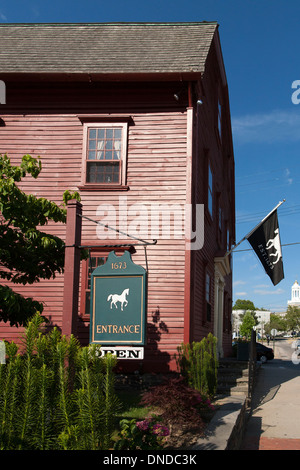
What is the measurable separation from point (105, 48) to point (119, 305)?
30.9ft

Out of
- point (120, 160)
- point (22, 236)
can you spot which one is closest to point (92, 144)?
point (120, 160)

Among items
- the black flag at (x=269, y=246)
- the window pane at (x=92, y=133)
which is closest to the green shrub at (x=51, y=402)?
the window pane at (x=92, y=133)

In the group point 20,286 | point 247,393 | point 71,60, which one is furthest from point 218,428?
point 71,60

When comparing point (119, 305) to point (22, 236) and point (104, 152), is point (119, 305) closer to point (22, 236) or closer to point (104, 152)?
point (22, 236)

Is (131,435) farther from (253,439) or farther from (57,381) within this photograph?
(253,439)

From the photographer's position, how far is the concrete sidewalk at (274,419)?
805cm

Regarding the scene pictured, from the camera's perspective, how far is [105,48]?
43.1ft

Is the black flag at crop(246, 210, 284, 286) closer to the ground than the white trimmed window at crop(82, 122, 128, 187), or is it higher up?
closer to the ground

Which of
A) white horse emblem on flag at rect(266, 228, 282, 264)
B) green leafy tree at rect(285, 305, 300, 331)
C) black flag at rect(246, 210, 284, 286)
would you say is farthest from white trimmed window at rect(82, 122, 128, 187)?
green leafy tree at rect(285, 305, 300, 331)

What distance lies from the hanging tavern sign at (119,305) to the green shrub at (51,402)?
1285 millimetres

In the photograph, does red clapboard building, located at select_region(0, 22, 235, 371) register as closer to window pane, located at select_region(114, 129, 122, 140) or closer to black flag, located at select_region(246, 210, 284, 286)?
window pane, located at select_region(114, 129, 122, 140)

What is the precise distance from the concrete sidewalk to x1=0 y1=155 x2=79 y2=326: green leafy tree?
14.4 ft

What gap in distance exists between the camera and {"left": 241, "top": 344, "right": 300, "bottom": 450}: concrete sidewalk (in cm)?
805
